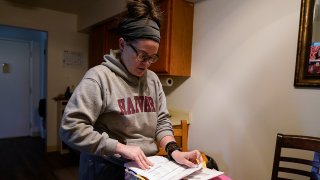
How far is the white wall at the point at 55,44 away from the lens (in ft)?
10.8

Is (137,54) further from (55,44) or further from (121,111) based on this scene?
(55,44)

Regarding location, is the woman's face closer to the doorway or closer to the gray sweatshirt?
the gray sweatshirt

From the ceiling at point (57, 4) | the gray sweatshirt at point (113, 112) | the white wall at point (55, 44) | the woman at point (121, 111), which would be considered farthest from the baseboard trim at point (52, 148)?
the gray sweatshirt at point (113, 112)

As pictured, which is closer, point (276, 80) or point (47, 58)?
point (276, 80)

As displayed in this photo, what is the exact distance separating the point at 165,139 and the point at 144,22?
46cm

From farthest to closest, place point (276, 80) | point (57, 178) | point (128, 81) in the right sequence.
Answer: point (57, 178), point (276, 80), point (128, 81)

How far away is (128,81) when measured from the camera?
2.90ft

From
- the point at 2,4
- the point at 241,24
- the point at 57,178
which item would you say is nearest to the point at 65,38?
the point at 2,4

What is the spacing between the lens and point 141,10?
32.2 inches

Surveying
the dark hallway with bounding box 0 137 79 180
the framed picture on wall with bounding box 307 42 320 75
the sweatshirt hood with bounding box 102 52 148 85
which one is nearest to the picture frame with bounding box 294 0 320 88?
the framed picture on wall with bounding box 307 42 320 75

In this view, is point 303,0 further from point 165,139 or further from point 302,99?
point 165,139

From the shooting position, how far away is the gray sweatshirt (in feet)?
2.32

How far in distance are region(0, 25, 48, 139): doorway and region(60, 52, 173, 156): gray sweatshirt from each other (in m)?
3.67

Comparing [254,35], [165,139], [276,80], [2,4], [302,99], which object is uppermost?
[2,4]
